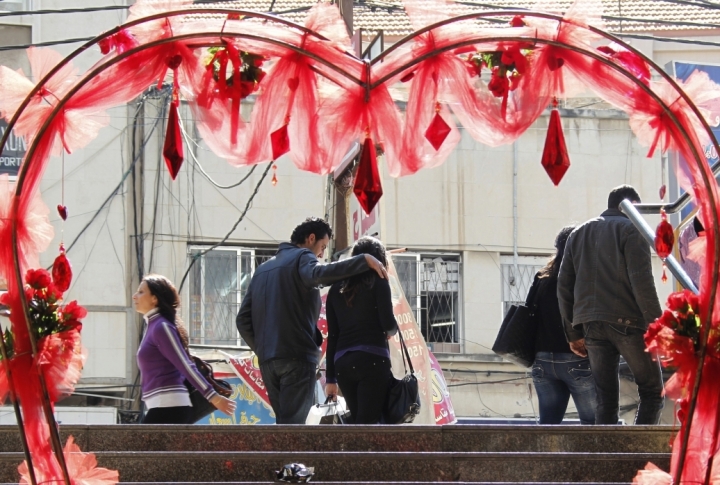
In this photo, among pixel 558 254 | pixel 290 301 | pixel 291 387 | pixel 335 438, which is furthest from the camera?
pixel 558 254

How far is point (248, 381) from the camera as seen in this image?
590 inches

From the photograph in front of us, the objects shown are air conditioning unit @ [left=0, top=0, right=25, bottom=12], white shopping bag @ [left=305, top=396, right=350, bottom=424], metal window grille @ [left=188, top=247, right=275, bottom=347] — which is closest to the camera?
white shopping bag @ [left=305, top=396, right=350, bottom=424]

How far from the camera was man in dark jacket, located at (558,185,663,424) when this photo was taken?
728cm

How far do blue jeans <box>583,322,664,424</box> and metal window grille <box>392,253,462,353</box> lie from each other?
32.8ft

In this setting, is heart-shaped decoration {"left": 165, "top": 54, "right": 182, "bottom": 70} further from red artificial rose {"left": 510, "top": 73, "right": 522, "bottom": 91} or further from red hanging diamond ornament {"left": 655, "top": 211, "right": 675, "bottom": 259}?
red hanging diamond ornament {"left": 655, "top": 211, "right": 675, "bottom": 259}

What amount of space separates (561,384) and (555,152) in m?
2.98

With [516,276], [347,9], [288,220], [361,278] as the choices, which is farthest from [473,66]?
[516,276]

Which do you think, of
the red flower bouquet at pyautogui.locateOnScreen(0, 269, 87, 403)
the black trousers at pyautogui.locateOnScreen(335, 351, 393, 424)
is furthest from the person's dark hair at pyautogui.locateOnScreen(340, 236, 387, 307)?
the red flower bouquet at pyautogui.locateOnScreen(0, 269, 87, 403)

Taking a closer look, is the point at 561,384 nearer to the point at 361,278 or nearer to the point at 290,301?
the point at 361,278

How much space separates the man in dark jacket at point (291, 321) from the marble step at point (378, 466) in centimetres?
135

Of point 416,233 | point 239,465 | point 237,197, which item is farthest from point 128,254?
point 239,465

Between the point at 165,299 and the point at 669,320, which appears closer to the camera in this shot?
the point at 669,320

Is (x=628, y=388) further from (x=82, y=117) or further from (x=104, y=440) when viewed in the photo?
(x=82, y=117)

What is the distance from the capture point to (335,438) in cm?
661
